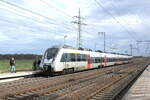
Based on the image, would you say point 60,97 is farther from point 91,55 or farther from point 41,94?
point 91,55

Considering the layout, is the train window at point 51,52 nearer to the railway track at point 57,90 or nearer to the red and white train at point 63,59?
the red and white train at point 63,59

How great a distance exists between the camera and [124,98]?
13539 millimetres

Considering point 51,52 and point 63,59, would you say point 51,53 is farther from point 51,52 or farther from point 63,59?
point 63,59

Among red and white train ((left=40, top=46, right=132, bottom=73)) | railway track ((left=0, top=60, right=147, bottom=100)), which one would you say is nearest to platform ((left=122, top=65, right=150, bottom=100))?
railway track ((left=0, top=60, right=147, bottom=100))

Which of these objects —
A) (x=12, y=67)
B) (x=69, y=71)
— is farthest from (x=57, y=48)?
(x=12, y=67)

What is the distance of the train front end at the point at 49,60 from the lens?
27406 mm

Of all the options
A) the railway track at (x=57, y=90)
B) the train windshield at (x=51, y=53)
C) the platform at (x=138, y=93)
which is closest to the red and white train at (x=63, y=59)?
the train windshield at (x=51, y=53)

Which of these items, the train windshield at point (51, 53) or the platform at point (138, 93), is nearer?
the platform at point (138, 93)

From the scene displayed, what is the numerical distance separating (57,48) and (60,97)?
15024 mm

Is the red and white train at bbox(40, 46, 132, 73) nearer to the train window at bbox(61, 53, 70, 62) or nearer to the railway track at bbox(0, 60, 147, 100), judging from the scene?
the train window at bbox(61, 53, 70, 62)

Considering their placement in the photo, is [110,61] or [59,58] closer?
[59,58]

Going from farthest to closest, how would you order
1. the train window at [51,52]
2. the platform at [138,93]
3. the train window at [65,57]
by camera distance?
the train window at [65,57], the train window at [51,52], the platform at [138,93]

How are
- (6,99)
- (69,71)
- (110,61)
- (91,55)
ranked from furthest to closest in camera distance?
1. (110,61)
2. (91,55)
3. (69,71)
4. (6,99)

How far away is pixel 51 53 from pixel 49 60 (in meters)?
0.89
